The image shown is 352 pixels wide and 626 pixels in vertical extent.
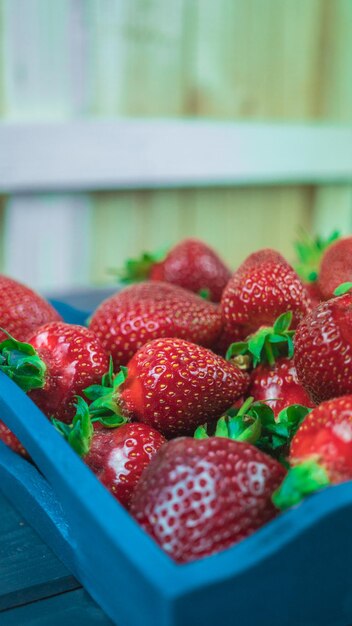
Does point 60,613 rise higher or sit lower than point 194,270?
lower

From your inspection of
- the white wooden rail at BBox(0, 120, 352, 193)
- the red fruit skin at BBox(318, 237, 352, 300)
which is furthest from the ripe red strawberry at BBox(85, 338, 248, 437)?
the white wooden rail at BBox(0, 120, 352, 193)

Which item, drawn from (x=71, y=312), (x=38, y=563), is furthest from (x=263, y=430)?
(x=71, y=312)

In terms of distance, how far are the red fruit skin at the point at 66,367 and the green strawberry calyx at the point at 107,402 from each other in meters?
0.01

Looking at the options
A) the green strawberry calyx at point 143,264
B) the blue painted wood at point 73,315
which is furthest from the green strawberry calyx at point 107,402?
the green strawberry calyx at point 143,264

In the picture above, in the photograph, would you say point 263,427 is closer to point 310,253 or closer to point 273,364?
point 273,364

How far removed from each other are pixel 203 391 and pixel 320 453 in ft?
0.55

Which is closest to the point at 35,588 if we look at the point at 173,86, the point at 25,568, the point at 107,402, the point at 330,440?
the point at 25,568

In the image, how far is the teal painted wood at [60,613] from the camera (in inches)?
20.7

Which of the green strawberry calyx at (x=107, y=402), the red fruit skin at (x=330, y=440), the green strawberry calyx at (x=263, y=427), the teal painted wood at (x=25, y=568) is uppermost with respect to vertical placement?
A: the red fruit skin at (x=330, y=440)

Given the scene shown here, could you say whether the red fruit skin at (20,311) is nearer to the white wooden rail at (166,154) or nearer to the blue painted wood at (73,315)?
the blue painted wood at (73,315)

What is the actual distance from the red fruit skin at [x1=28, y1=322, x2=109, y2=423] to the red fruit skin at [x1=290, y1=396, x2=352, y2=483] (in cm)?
22

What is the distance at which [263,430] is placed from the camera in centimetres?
58

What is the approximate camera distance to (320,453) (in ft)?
1.57

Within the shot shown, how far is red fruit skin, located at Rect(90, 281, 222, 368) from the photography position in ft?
2.43
